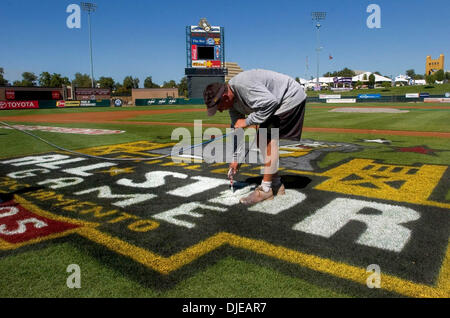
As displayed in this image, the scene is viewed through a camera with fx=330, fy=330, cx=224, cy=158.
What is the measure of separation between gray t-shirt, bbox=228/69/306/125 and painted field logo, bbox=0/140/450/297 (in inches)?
45.9

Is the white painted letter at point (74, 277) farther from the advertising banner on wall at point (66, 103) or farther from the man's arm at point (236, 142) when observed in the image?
the advertising banner on wall at point (66, 103)

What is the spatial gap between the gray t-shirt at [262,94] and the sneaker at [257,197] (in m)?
0.96

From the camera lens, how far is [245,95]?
3926mm

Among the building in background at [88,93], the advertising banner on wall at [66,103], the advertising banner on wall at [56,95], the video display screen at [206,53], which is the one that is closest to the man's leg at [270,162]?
the advertising banner on wall at [66,103]

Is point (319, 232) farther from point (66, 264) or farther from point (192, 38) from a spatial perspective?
point (192, 38)

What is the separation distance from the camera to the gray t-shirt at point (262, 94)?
3.81 meters

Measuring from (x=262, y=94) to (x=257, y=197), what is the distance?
132 centimetres

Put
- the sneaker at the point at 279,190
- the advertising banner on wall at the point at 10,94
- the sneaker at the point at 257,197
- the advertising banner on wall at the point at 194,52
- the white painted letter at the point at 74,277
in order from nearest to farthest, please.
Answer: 1. the white painted letter at the point at 74,277
2. the sneaker at the point at 257,197
3. the sneaker at the point at 279,190
4. the advertising banner on wall at the point at 10,94
5. the advertising banner on wall at the point at 194,52

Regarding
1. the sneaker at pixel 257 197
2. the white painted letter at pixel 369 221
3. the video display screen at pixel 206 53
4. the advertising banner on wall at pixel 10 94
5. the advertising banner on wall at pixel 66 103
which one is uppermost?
the video display screen at pixel 206 53

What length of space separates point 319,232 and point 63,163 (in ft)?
18.1

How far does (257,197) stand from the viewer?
14.0 feet

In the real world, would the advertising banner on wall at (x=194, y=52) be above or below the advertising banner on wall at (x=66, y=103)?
above

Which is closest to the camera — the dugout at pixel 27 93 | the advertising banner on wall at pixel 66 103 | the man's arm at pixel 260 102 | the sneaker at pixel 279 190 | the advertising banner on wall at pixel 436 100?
the man's arm at pixel 260 102

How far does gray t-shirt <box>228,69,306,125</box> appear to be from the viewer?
3811 mm
